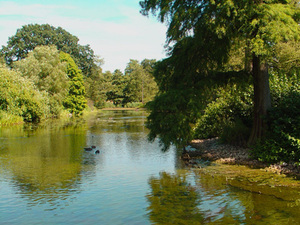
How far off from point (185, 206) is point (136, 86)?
84817 millimetres

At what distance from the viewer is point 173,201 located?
8023 millimetres

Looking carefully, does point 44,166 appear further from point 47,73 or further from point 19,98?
point 47,73

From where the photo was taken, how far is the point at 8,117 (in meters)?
29.9

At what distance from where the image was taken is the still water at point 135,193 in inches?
275

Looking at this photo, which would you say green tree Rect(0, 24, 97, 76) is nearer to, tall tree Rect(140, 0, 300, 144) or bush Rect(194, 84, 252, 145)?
bush Rect(194, 84, 252, 145)

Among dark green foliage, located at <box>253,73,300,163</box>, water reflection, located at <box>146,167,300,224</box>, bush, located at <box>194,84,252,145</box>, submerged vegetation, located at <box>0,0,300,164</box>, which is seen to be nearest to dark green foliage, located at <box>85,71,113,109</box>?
bush, located at <box>194,84,252,145</box>

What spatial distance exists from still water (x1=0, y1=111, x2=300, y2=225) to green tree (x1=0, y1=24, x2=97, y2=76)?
56082 millimetres

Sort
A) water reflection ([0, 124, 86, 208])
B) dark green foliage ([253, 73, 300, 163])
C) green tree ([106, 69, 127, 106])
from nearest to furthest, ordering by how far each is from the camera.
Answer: water reflection ([0, 124, 86, 208]) → dark green foliage ([253, 73, 300, 163]) → green tree ([106, 69, 127, 106])

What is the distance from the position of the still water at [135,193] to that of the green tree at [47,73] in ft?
86.8

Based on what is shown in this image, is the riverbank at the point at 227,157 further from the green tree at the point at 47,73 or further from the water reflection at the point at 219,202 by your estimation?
the green tree at the point at 47,73

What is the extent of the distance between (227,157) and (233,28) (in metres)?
5.29

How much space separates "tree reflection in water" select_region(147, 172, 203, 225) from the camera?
22.4ft

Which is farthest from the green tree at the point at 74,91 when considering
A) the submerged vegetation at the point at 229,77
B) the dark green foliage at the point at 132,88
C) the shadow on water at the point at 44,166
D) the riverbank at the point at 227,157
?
the riverbank at the point at 227,157

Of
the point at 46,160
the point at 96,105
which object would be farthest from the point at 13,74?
the point at 96,105
